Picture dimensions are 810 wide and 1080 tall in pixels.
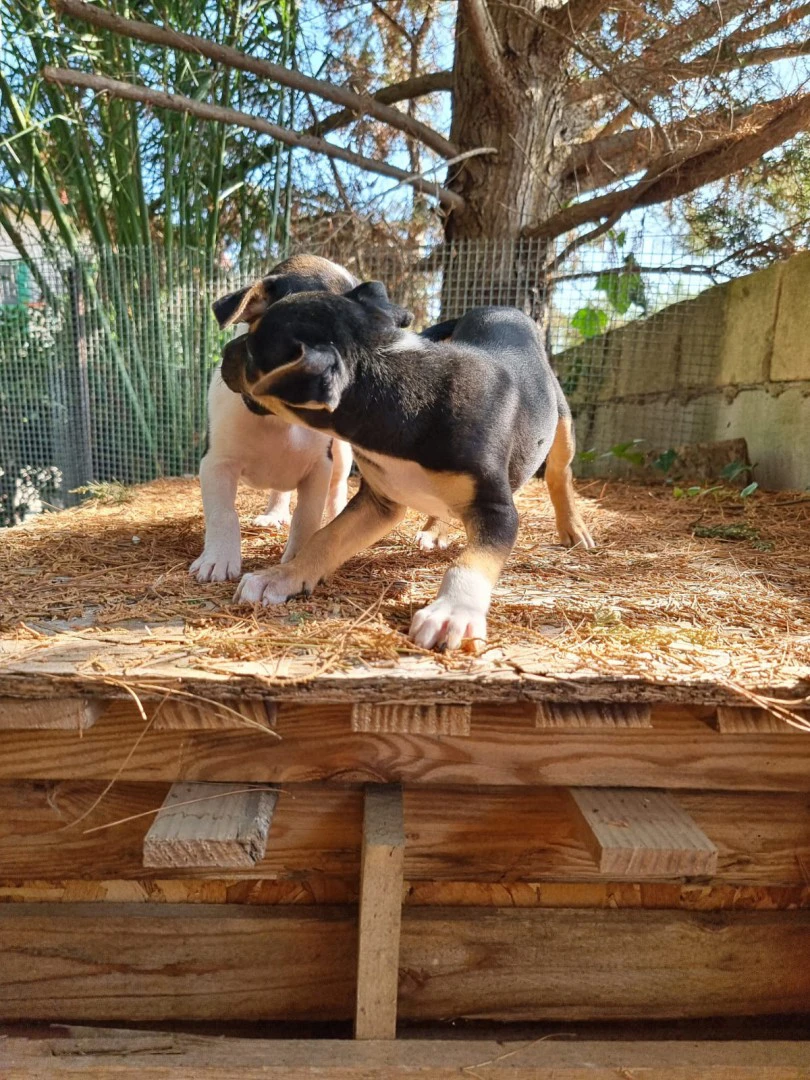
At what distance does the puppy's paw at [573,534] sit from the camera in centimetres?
363

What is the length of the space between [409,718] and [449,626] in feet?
1.00

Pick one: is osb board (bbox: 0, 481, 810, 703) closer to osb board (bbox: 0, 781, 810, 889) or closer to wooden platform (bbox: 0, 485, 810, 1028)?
wooden platform (bbox: 0, 485, 810, 1028)

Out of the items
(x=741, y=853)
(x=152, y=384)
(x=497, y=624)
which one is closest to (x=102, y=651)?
(x=497, y=624)

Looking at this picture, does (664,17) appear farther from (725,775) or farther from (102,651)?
(102,651)

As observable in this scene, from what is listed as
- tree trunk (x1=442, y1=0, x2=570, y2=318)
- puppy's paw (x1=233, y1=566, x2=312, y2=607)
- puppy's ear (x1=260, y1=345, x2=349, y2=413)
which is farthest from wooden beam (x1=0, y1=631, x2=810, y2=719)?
tree trunk (x1=442, y1=0, x2=570, y2=318)

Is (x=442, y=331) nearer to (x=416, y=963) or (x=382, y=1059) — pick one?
(x=416, y=963)

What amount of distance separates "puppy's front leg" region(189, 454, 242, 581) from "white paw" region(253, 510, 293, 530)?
1111mm

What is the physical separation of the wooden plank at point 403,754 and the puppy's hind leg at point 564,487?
5.38ft

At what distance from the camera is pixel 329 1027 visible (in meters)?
2.25

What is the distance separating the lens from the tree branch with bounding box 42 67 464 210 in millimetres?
4773

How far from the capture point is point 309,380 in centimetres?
Answer: 202

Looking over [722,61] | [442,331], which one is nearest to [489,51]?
[722,61]

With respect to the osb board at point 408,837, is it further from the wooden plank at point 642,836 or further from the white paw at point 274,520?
the white paw at point 274,520

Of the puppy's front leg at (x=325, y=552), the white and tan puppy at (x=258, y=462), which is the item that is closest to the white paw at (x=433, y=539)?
the white and tan puppy at (x=258, y=462)
